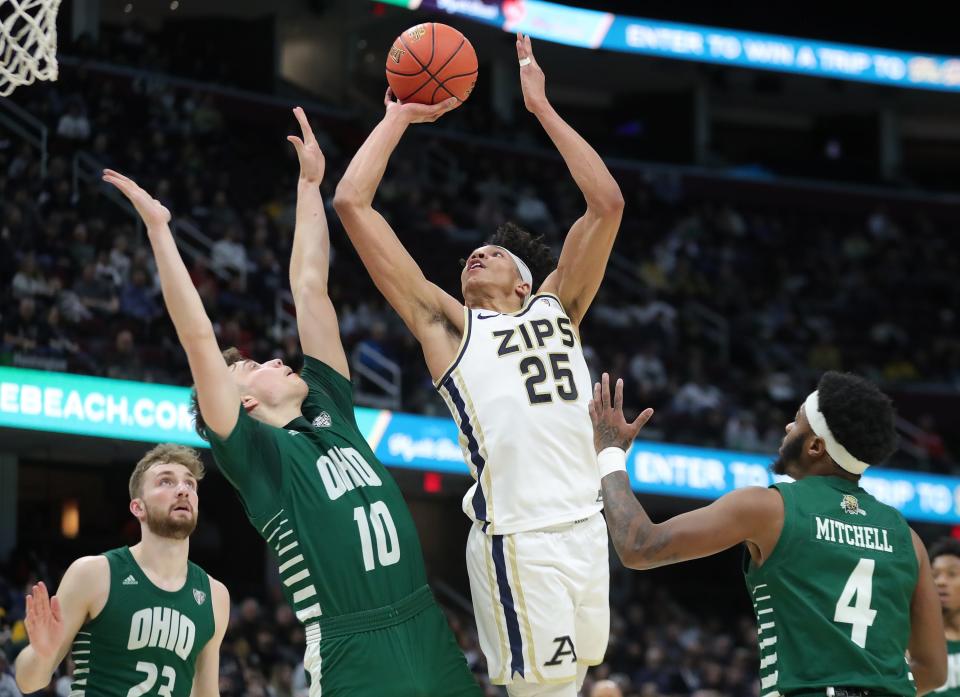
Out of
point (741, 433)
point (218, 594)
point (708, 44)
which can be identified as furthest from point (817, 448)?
point (708, 44)

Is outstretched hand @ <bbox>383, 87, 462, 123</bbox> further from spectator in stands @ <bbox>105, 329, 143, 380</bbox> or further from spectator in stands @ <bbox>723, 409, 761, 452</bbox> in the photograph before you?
spectator in stands @ <bbox>723, 409, 761, 452</bbox>

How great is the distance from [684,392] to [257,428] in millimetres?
16907

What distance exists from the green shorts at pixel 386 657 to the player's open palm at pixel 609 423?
0.88 meters

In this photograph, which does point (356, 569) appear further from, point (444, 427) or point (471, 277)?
point (444, 427)

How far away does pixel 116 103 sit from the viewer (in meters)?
19.9

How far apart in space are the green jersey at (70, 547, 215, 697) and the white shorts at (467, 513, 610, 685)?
1.76 metres

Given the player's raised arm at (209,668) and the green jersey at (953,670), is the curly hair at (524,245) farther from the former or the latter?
the green jersey at (953,670)

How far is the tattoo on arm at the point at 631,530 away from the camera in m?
4.58

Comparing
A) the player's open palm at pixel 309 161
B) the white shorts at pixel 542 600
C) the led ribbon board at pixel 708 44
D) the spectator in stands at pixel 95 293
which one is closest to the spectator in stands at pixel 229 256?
the spectator in stands at pixel 95 293

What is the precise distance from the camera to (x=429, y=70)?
19.4ft

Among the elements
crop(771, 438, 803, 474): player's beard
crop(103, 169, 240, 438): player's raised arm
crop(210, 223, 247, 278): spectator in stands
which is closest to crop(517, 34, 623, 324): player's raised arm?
crop(771, 438, 803, 474): player's beard

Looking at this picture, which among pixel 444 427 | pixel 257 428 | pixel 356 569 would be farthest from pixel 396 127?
pixel 444 427

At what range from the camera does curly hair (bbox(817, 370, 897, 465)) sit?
15.5 ft

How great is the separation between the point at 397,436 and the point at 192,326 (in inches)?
471
